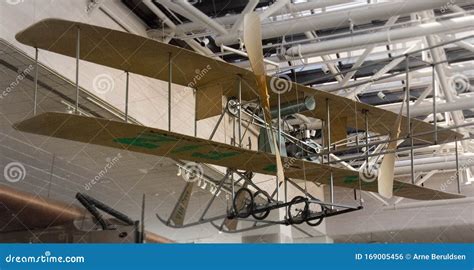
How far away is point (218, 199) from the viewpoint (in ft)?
28.0

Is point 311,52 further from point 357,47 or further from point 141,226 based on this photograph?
point 141,226

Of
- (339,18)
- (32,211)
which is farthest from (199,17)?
(32,211)

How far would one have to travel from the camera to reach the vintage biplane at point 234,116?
4725 millimetres

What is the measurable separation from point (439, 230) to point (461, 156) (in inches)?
122

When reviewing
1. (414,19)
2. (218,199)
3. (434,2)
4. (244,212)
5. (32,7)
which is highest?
(414,19)

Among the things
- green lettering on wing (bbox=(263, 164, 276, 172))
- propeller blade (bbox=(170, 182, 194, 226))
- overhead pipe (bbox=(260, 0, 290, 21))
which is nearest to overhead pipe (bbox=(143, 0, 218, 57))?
overhead pipe (bbox=(260, 0, 290, 21))

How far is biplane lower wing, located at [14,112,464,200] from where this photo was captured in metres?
4.52

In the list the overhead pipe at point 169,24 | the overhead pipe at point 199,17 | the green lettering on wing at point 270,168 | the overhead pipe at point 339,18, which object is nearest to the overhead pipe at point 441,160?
the overhead pipe at point 169,24

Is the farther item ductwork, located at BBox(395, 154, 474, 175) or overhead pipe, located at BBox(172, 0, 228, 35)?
ductwork, located at BBox(395, 154, 474, 175)

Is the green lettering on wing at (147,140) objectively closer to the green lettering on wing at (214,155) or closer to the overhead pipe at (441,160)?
the green lettering on wing at (214,155)

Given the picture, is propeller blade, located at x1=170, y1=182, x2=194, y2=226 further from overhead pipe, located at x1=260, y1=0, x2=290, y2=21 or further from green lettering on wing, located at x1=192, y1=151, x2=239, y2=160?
overhead pipe, located at x1=260, y1=0, x2=290, y2=21

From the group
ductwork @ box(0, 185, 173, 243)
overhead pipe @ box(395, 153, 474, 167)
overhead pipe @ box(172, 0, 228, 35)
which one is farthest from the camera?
overhead pipe @ box(395, 153, 474, 167)

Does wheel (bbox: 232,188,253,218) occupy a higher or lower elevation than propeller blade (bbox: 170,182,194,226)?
lower

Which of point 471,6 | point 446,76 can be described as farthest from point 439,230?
point 471,6
